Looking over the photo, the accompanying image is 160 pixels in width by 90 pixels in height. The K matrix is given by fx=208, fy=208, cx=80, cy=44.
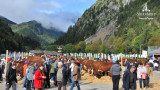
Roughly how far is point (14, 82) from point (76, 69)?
3.12 metres

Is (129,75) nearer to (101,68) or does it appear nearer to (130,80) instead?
(130,80)

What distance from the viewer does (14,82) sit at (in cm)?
1001

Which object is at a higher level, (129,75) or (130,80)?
(129,75)

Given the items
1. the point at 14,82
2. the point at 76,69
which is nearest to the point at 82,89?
the point at 76,69

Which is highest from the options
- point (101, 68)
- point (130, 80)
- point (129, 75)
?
point (129, 75)

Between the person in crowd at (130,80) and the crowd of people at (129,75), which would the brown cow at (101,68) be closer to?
the crowd of people at (129,75)

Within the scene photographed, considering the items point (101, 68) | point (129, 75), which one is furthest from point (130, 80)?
point (101, 68)

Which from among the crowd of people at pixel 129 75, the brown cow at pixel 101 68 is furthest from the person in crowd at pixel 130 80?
the brown cow at pixel 101 68

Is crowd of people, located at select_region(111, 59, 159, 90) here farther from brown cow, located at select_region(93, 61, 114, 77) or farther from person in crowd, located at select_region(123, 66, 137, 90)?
brown cow, located at select_region(93, 61, 114, 77)

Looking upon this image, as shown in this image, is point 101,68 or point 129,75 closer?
point 129,75

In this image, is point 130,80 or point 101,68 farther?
point 101,68

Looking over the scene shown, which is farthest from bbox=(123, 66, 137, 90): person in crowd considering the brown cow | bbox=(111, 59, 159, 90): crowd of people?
the brown cow

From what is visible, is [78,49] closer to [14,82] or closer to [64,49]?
[64,49]

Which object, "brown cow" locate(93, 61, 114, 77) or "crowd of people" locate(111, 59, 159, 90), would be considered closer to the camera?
"crowd of people" locate(111, 59, 159, 90)
